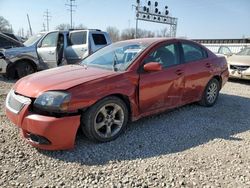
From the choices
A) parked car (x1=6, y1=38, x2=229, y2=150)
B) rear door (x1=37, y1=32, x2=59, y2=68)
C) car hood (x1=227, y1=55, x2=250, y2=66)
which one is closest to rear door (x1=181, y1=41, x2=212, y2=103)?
parked car (x1=6, y1=38, x2=229, y2=150)

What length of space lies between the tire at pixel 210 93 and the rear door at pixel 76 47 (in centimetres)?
481

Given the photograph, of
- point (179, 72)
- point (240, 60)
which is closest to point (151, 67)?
point (179, 72)

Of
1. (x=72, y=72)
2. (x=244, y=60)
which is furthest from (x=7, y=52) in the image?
(x=244, y=60)

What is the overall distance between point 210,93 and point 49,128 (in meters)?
3.87

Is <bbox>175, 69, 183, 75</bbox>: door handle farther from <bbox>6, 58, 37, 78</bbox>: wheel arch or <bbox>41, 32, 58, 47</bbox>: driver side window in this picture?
<bbox>6, 58, 37, 78</bbox>: wheel arch

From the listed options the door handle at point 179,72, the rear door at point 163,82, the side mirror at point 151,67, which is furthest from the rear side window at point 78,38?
the side mirror at point 151,67

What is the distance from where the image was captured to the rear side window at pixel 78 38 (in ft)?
32.3

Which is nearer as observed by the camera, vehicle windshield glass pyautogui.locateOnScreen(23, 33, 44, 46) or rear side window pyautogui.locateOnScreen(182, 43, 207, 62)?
rear side window pyautogui.locateOnScreen(182, 43, 207, 62)

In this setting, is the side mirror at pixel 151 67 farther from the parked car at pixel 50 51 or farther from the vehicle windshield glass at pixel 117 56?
the parked car at pixel 50 51

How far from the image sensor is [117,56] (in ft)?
15.3

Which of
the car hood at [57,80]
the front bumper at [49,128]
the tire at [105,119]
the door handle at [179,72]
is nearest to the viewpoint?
the front bumper at [49,128]

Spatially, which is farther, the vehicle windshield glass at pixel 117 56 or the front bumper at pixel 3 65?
the front bumper at pixel 3 65

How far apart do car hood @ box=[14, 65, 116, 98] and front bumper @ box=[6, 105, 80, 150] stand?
30 centimetres

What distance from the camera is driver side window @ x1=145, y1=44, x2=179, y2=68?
4593 millimetres
